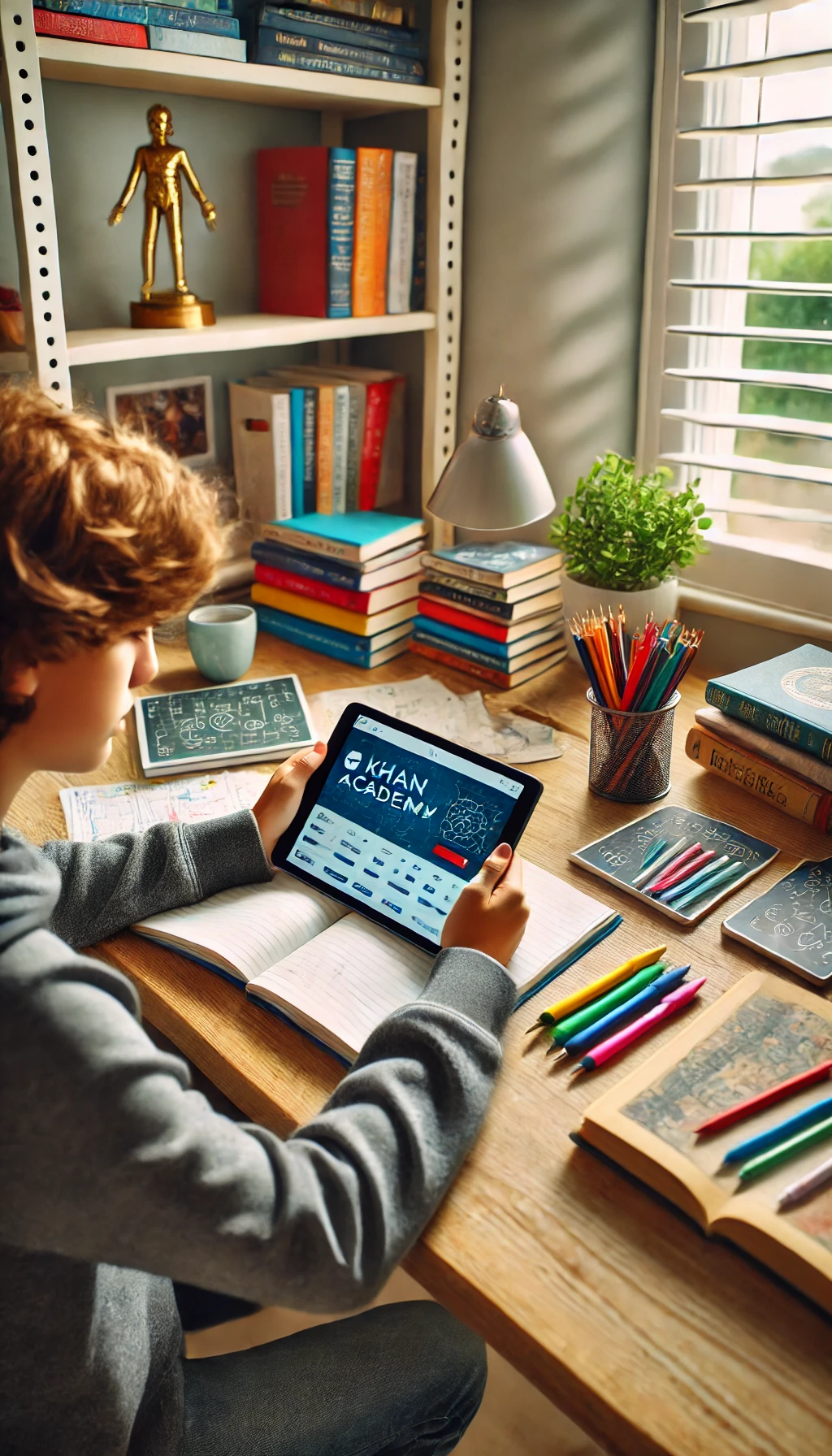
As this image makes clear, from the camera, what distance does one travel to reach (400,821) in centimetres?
93

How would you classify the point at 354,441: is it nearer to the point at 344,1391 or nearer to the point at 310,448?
the point at 310,448

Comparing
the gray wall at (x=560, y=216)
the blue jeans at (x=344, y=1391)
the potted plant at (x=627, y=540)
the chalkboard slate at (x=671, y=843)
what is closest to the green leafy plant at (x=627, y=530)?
the potted plant at (x=627, y=540)

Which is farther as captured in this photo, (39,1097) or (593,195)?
(593,195)

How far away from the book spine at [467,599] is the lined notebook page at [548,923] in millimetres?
482

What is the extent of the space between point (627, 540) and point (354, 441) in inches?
21.5

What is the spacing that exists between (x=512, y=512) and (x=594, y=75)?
2.06 ft

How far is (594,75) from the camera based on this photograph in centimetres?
137

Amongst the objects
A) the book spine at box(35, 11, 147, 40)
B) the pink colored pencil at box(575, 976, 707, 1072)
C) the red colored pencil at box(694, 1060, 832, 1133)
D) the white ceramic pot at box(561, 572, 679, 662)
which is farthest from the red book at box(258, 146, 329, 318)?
the red colored pencil at box(694, 1060, 832, 1133)

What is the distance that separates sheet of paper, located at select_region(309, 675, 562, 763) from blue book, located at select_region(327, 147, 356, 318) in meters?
0.55

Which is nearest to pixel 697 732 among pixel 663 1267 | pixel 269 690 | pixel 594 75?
pixel 269 690

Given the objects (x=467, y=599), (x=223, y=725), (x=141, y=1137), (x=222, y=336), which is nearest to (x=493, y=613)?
(x=467, y=599)

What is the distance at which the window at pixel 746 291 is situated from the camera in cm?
128

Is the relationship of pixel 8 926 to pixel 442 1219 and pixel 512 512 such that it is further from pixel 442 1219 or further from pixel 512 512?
pixel 512 512

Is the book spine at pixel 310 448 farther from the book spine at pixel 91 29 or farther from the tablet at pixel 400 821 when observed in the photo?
the tablet at pixel 400 821
